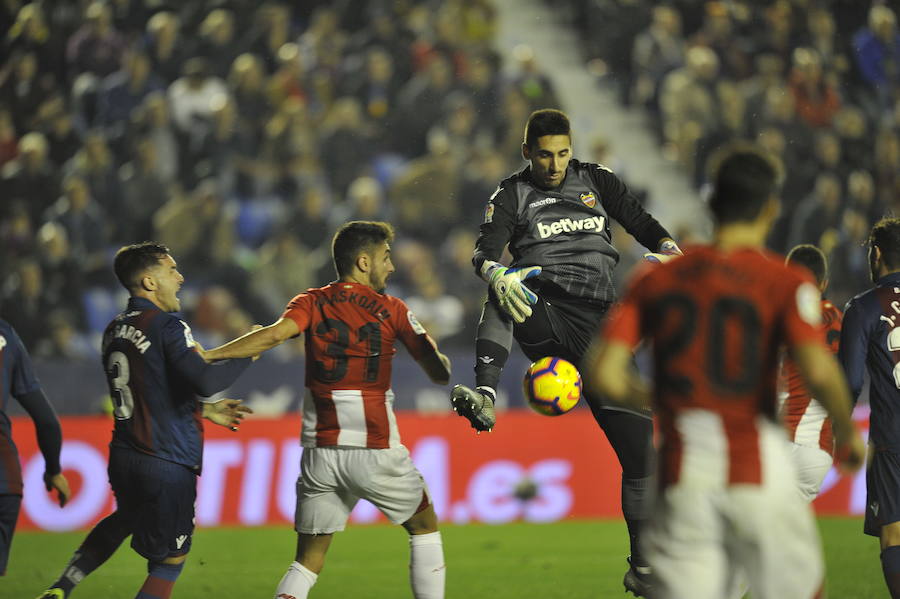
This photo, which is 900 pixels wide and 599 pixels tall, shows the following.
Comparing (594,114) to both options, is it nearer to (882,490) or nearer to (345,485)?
(882,490)

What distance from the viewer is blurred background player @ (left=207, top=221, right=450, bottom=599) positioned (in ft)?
18.3

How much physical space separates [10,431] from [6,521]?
42cm

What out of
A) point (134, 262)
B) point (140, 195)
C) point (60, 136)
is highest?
point (60, 136)

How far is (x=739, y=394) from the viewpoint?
3613 mm

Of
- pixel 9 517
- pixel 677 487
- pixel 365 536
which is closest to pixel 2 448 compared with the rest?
pixel 9 517

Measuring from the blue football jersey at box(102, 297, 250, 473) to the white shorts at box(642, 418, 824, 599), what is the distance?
8.39ft

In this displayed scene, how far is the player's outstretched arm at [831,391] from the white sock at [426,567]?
101 inches

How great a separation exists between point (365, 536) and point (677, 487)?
725 cm

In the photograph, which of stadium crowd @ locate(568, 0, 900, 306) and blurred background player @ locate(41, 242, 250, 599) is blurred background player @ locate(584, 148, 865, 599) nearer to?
blurred background player @ locate(41, 242, 250, 599)

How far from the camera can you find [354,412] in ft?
18.5

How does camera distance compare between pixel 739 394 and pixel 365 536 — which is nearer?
Answer: pixel 739 394

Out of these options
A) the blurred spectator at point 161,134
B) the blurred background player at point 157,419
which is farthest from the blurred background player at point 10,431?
the blurred spectator at point 161,134

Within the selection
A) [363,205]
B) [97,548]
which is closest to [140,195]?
[363,205]

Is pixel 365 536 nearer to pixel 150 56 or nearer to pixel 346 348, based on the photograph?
pixel 346 348
